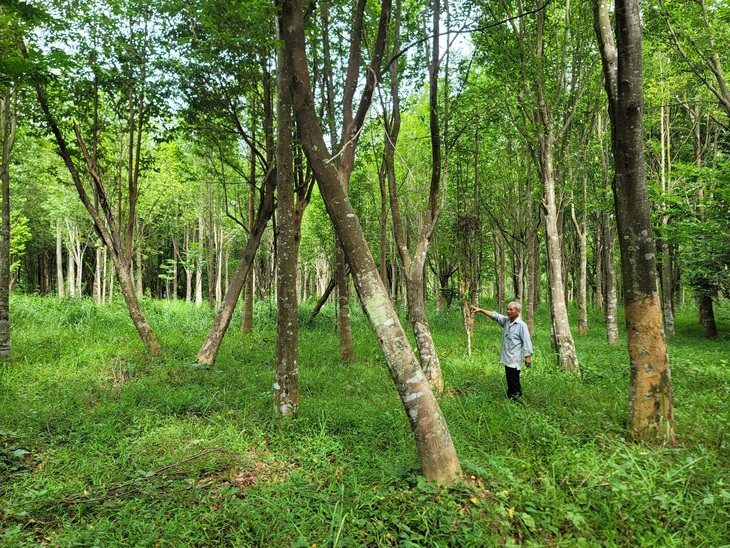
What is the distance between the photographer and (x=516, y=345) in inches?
228

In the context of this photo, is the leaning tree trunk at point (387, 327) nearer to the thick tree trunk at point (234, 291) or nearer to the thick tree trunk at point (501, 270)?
the thick tree trunk at point (234, 291)

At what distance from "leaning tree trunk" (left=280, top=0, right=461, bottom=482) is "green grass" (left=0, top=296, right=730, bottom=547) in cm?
29

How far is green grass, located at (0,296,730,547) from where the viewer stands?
9.52ft

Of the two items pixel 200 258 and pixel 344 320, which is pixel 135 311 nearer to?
pixel 344 320

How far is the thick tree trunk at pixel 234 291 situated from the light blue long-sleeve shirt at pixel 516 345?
5.12 metres

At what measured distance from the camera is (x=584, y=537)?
2785 millimetres

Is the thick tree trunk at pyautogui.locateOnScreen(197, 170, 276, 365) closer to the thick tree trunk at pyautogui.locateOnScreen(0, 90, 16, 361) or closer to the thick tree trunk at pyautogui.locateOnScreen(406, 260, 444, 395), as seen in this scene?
the thick tree trunk at pyautogui.locateOnScreen(406, 260, 444, 395)

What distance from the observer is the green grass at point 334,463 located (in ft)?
9.52

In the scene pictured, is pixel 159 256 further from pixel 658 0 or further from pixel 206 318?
pixel 658 0

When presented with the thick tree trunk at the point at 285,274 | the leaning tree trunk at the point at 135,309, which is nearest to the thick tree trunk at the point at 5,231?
the leaning tree trunk at the point at 135,309

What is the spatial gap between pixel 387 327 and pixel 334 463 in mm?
1869

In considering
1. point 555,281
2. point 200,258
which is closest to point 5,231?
point 555,281

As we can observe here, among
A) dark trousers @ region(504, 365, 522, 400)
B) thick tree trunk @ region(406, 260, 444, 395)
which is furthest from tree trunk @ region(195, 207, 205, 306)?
dark trousers @ region(504, 365, 522, 400)

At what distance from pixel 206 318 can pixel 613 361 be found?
12160 mm
